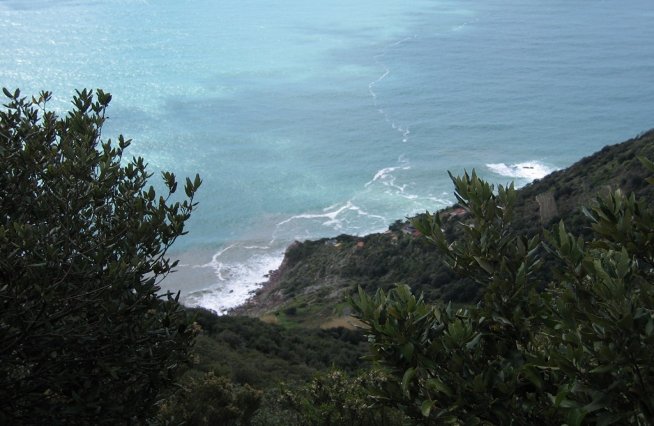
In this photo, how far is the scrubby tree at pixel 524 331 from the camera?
3.45 meters

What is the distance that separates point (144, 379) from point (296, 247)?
31.0 meters

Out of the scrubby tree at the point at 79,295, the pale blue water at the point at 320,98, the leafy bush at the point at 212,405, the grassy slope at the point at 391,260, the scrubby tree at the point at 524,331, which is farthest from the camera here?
the pale blue water at the point at 320,98

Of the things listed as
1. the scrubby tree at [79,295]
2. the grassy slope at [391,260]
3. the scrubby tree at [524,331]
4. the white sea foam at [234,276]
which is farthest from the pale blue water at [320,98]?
the scrubby tree at [524,331]

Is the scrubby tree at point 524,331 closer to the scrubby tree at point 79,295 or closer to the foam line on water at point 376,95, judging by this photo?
the scrubby tree at point 79,295

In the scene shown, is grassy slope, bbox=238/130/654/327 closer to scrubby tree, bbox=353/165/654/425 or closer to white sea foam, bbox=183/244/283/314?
white sea foam, bbox=183/244/283/314

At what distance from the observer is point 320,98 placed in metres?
61.0

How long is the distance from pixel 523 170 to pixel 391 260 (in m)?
18.5

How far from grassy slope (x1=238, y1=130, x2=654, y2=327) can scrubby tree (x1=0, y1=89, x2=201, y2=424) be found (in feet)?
63.5

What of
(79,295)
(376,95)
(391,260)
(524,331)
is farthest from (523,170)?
(79,295)

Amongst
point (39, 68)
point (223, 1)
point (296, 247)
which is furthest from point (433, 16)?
point (296, 247)

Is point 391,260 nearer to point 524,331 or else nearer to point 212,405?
point 212,405

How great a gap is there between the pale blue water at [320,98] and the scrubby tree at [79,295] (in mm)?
27724

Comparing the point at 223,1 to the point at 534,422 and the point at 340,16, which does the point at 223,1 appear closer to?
the point at 340,16

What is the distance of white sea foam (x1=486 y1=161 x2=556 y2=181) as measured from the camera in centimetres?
4488
